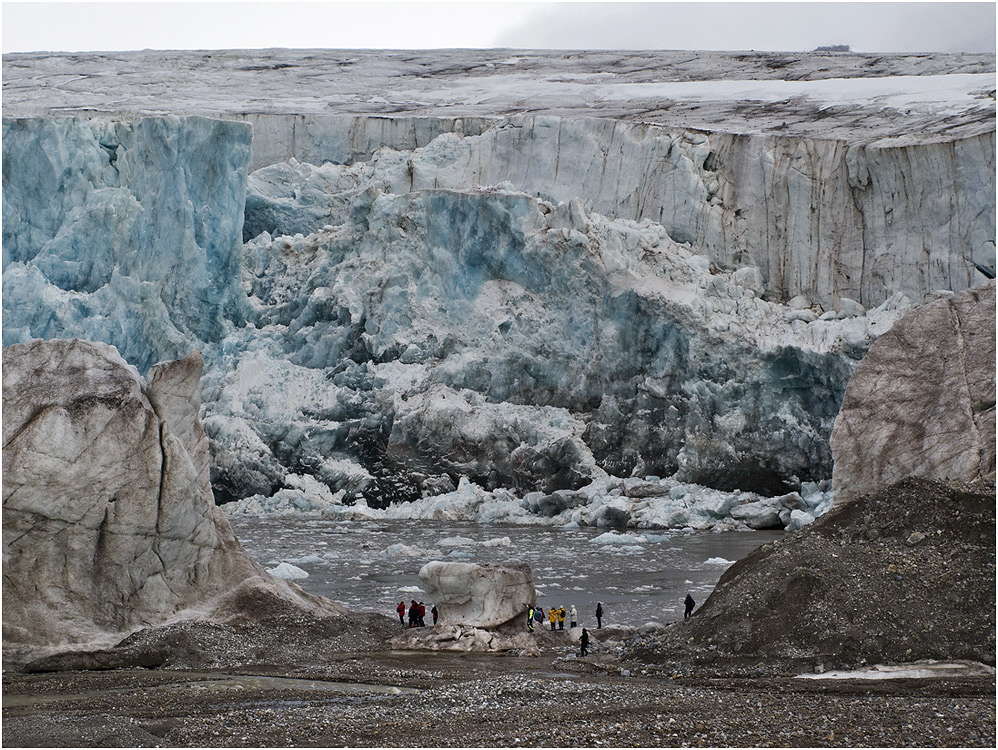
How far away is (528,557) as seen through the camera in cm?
1958

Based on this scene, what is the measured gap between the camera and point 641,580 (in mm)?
16891

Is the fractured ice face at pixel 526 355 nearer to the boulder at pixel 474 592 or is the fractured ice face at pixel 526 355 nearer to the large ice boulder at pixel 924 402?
the large ice boulder at pixel 924 402

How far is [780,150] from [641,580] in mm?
16634

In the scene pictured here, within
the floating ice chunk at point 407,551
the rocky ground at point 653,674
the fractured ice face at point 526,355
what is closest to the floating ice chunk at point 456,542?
the floating ice chunk at point 407,551

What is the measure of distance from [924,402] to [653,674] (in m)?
4.39

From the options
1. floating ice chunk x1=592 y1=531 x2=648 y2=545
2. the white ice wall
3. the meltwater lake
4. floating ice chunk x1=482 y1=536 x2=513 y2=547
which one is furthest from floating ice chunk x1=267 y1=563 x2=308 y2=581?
the white ice wall

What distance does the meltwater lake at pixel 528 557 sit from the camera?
15.1 m

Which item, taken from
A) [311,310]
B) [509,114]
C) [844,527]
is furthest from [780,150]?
[844,527]

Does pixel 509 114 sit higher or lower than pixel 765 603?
higher

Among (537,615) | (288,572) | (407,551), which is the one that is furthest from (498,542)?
(537,615)

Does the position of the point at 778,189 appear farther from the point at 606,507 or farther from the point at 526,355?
the point at 606,507

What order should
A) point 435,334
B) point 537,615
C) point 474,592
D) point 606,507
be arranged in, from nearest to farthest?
point 474,592
point 537,615
point 606,507
point 435,334

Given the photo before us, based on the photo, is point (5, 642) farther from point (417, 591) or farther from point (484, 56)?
point (484, 56)

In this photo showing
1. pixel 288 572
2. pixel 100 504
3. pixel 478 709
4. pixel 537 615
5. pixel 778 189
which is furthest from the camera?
pixel 778 189
